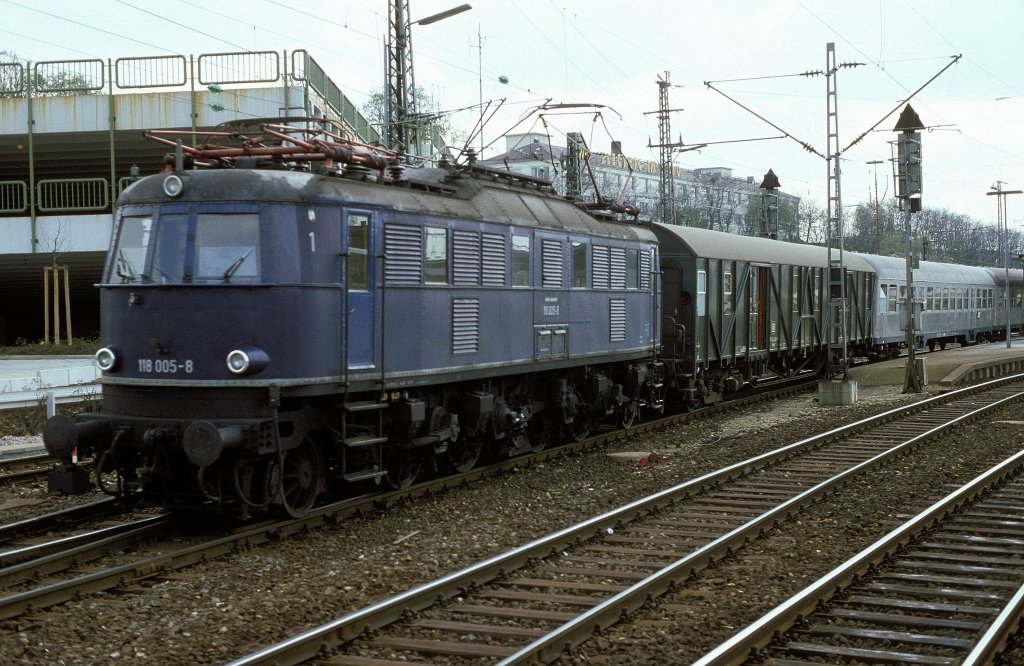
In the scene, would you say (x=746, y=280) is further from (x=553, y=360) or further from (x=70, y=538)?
(x=70, y=538)

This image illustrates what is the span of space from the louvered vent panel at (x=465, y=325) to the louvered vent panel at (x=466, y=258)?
0.81 ft

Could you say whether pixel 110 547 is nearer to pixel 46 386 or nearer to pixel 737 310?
pixel 46 386

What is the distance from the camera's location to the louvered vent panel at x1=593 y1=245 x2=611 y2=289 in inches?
672

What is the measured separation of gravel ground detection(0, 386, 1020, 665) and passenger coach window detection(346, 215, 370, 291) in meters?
2.46

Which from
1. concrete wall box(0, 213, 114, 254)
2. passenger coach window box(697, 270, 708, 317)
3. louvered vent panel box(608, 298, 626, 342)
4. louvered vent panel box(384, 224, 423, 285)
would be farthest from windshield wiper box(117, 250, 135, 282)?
concrete wall box(0, 213, 114, 254)

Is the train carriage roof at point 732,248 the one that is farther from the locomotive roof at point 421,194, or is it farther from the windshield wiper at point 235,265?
the windshield wiper at point 235,265

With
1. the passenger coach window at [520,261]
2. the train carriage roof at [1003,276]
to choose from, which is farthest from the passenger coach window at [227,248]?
the train carriage roof at [1003,276]

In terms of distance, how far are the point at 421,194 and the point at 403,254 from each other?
0.96 metres

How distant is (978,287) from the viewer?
162ft

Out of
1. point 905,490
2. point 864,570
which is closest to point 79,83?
point 905,490

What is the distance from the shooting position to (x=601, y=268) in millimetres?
17266

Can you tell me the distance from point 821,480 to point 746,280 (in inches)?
442

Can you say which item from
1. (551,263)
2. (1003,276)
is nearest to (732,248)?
(551,263)

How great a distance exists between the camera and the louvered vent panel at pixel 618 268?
1772 centimetres
